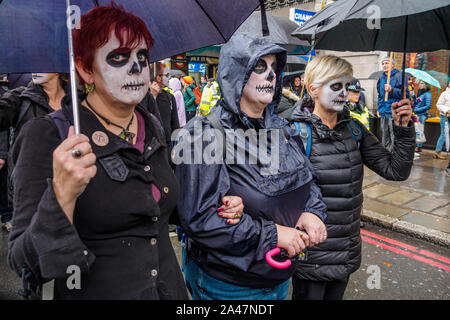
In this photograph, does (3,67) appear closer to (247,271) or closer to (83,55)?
(83,55)

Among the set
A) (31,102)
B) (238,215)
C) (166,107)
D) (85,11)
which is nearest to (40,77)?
(31,102)

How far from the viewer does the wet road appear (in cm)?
346

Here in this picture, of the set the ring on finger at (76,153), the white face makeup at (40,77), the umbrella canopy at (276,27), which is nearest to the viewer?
the ring on finger at (76,153)

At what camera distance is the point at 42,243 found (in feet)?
3.64

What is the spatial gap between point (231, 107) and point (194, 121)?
0.23 m

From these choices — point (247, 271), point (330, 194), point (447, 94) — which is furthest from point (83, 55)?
point (447, 94)

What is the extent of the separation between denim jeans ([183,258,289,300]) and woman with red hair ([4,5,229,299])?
0.37 metres

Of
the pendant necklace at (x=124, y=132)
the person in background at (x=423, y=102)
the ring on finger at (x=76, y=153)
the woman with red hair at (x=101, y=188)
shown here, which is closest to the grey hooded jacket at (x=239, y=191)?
the woman with red hair at (x=101, y=188)

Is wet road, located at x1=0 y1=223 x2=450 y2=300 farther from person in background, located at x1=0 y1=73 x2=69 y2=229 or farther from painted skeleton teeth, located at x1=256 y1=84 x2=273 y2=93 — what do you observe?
painted skeleton teeth, located at x1=256 y1=84 x2=273 y2=93

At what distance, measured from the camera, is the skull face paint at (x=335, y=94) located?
98.6 inches

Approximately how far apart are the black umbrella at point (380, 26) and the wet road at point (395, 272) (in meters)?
2.27

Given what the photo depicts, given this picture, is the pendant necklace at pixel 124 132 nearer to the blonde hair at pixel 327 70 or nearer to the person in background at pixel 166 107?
the blonde hair at pixel 327 70

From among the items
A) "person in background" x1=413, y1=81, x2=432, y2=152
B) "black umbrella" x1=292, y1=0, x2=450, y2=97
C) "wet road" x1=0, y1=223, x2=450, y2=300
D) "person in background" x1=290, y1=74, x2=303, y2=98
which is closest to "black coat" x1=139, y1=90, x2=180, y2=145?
"wet road" x1=0, y1=223, x2=450, y2=300
